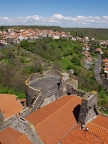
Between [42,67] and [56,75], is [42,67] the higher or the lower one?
the lower one

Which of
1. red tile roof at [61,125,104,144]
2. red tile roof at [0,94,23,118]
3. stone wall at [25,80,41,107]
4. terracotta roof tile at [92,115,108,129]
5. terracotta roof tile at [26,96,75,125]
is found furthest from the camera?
red tile roof at [0,94,23,118]

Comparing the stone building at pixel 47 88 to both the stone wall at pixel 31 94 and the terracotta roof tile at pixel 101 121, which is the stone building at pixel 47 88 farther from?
the terracotta roof tile at pixel 101 121

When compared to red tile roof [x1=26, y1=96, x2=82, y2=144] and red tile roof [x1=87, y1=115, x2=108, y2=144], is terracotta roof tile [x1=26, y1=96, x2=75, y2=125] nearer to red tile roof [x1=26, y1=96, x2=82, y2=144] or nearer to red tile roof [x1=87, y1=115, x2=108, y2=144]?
red tile roof [x1=26, y1=96, x2=82, y2=144]

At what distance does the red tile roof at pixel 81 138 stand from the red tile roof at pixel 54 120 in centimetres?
49

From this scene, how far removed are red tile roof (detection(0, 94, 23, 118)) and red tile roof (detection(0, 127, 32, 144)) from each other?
11127mm

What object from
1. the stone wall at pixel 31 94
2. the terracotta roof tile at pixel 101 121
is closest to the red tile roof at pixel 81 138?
the terracotta roof tile at pixel 101 121

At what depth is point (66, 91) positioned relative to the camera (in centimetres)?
2009

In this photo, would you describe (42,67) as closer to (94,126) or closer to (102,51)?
(94,126)

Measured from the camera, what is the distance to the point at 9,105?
2581 centimetres

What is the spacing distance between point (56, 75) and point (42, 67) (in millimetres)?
37138

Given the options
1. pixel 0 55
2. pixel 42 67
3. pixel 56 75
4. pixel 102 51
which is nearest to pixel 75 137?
pixel 56 75

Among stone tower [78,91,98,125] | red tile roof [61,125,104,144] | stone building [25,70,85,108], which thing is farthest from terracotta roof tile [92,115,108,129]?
stone building [25,70,85,108]

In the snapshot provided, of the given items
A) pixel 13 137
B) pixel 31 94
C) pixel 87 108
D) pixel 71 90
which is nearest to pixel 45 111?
pixel 31 94

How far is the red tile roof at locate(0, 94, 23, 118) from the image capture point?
Result: 24.0 m
